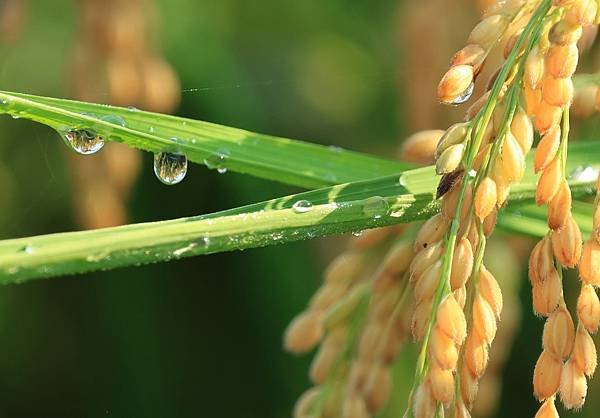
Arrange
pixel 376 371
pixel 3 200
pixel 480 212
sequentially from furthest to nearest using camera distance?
pixel 3 200
pixel 376 371
pixel 480 212

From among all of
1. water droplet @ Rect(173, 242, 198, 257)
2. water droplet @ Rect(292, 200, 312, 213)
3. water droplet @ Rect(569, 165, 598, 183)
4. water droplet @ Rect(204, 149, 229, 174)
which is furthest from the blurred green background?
water droplet @ Rect(173, 242, 198, 257)

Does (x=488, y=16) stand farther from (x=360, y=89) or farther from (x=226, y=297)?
(x=360, y=89)

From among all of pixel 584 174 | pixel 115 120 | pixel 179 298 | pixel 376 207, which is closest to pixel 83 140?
pixel 115 120

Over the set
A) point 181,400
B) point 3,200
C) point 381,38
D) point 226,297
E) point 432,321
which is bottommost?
point 432,321

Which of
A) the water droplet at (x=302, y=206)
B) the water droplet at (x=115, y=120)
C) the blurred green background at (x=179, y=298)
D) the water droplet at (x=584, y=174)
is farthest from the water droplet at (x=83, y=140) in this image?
the blurred green background at (x=179, y=298)

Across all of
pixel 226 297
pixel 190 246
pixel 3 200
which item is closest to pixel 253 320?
pixel 226 297
